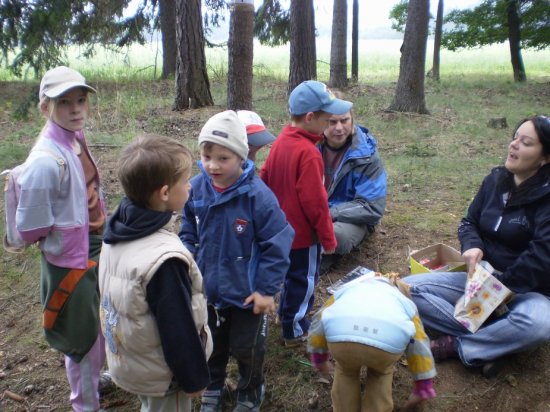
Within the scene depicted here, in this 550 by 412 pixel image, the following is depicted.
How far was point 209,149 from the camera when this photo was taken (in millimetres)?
2439

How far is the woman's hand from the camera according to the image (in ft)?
10.4

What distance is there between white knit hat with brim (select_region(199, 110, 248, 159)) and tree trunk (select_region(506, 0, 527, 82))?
18.8m

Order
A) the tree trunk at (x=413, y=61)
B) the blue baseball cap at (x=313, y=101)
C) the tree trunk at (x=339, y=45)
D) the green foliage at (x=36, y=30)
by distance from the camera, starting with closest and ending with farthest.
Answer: the blue baseball cap at (x=313, y=101), the green foliage at (x=36, y=30), the tree trunk at (x=413, y=61), the tree trunk at (x=339, y=45)

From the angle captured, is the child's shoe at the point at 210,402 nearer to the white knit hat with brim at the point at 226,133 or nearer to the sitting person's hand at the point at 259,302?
the sitting person's hand at the point at 259,302

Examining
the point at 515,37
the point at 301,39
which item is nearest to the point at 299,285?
the point at 301,39

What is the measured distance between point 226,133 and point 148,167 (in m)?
0.58

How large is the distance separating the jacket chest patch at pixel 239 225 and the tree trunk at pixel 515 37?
18.8m

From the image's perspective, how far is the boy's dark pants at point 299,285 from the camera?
128 inches

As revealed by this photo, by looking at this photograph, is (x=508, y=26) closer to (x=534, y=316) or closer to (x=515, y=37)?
(x=515, y=37)

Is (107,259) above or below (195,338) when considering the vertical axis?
above

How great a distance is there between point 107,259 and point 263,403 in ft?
4.83

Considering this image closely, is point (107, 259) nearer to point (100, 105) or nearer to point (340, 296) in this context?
point (340, 296)

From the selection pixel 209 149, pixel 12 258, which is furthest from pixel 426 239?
pixel 12 258

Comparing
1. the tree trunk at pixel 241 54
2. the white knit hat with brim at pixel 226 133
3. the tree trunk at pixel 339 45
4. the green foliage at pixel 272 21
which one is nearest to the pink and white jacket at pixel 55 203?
the white knit hat with brim at pixel 226 133
